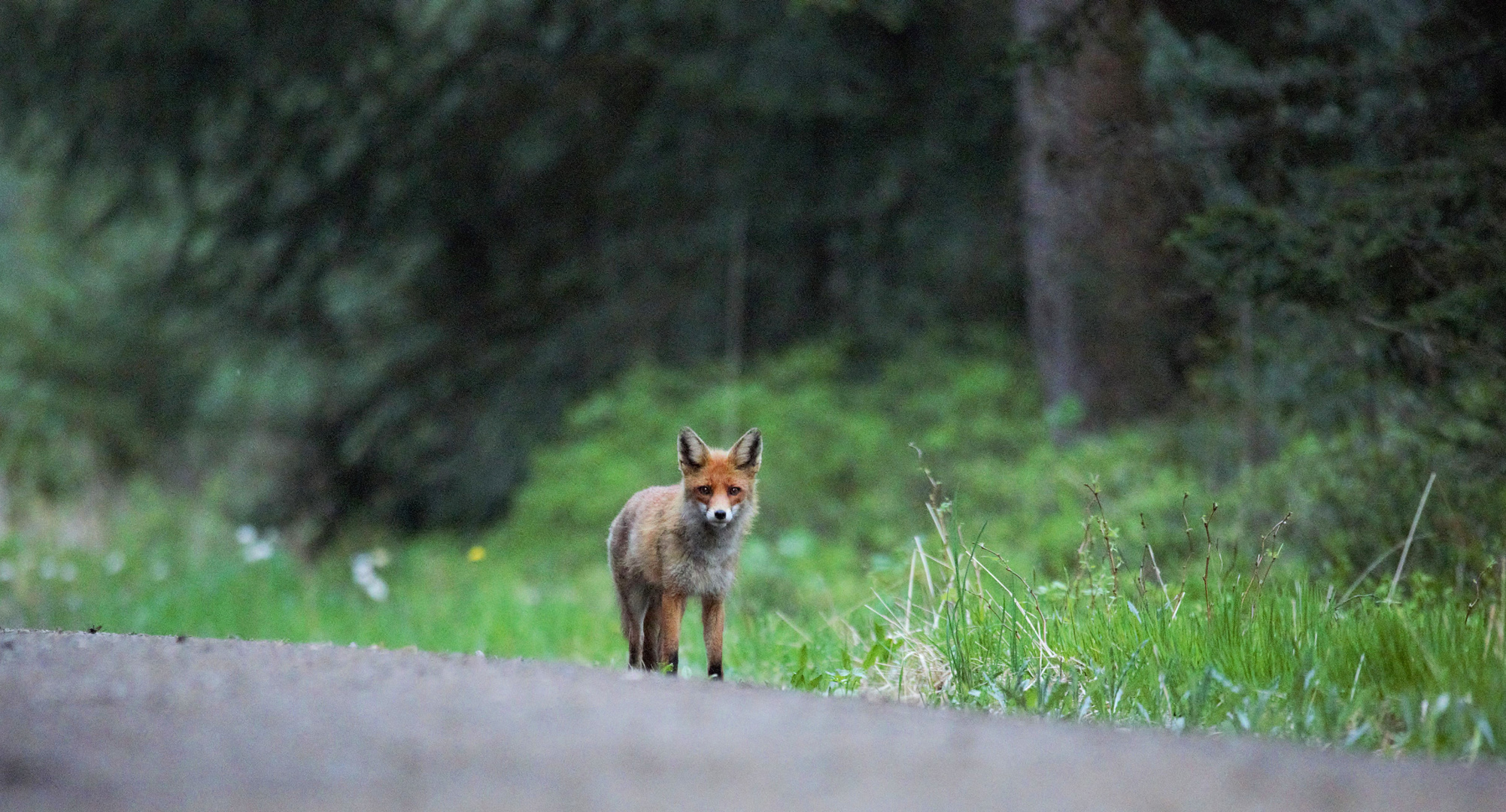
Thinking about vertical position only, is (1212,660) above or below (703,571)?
below

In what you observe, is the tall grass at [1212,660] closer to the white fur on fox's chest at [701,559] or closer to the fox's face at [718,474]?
the white fur on fox's chest at [701,559]

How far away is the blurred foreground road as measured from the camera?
10.7 ft

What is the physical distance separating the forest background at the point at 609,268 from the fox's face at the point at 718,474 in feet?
16.4

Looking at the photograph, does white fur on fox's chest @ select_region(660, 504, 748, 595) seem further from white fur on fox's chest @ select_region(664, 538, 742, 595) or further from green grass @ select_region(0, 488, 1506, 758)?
green grass @ select_region(0, 488, 1506, 758)

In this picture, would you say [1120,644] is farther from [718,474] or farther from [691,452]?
[691,452]

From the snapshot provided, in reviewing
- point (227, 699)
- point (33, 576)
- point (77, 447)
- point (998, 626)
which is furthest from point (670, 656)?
point (77, 447)

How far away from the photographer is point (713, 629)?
5.86 m

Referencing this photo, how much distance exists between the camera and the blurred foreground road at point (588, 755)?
327 centimetres

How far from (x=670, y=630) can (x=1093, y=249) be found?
768 cm

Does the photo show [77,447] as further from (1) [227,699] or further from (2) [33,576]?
(1) [227,699]

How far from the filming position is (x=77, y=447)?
21.0 m

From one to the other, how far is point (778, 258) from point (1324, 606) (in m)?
12.6

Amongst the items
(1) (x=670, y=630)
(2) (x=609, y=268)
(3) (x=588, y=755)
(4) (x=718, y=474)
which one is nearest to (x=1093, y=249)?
(2) (x=609, y=268)

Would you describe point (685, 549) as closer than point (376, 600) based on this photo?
Yes
